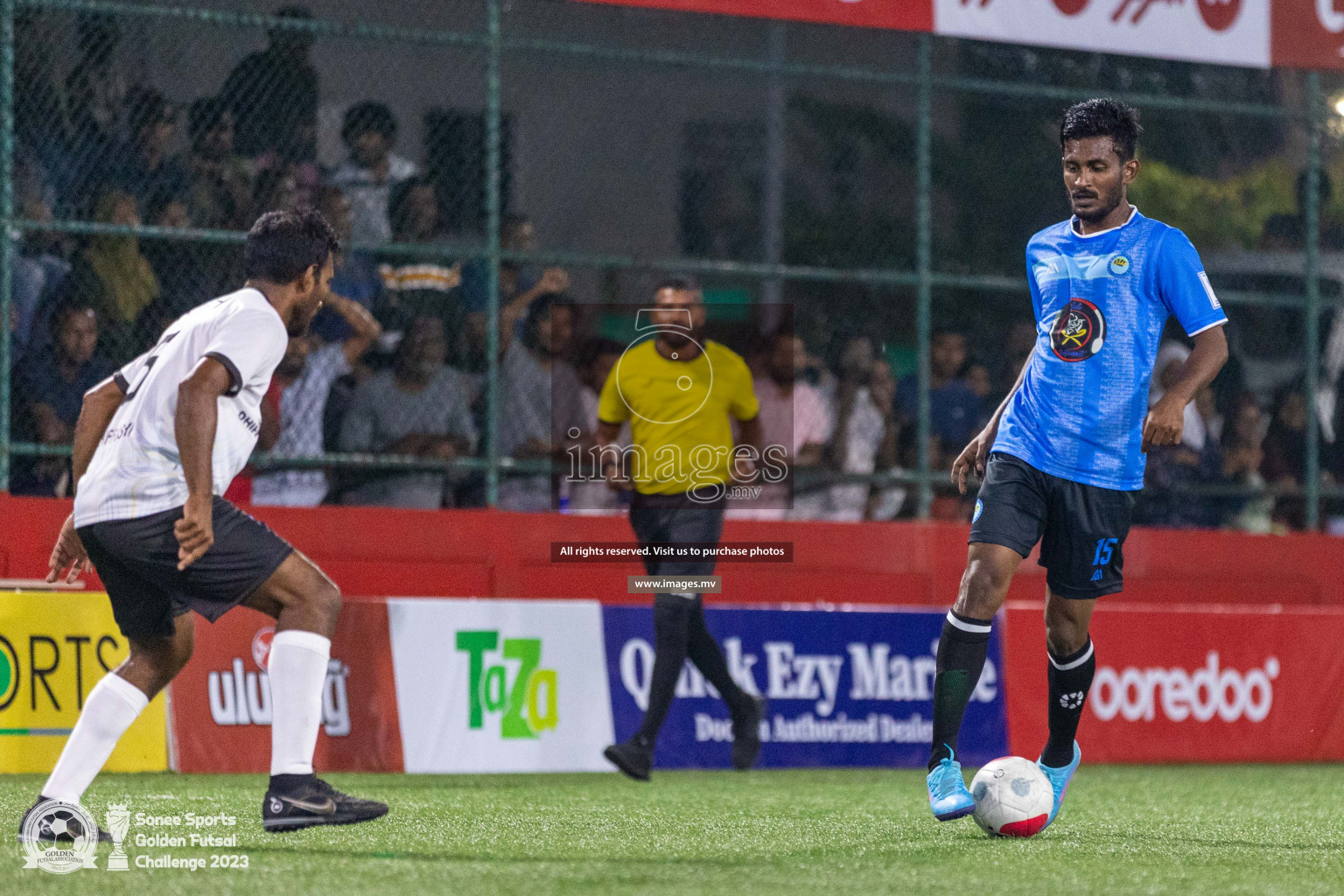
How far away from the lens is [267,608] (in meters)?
5.25

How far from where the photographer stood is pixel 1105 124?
575 centimetres

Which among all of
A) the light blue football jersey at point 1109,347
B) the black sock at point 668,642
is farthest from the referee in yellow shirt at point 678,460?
the light blue football jersey at point 1109,347

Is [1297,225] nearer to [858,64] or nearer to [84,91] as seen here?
[858,64]

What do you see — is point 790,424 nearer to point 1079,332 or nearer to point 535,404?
point 535,404

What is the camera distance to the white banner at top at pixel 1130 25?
11.0 m

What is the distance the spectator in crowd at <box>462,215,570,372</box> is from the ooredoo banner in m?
1.88

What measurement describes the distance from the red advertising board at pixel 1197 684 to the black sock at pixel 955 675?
4.11 meters

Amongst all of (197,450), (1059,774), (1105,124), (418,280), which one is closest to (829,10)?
(418,280)

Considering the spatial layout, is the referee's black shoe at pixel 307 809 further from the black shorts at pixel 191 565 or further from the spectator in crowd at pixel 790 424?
the spectator in crowd at pixel 790 424

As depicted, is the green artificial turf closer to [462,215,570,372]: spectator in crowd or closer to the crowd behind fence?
the crowd behind fence

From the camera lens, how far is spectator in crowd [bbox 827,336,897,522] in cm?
1111

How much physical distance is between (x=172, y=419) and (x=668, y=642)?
3537 mm

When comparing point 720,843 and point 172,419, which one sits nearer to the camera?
point 172,419

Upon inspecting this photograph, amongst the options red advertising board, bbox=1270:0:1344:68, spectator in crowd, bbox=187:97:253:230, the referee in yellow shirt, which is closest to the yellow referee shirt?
the referee in yellow shirt
